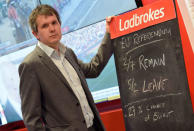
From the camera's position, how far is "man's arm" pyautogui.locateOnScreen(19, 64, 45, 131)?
6.88 ft

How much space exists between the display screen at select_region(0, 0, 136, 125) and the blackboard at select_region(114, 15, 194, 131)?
0.97 metres

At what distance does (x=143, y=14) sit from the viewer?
84.4 inches

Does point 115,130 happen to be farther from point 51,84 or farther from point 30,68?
point 30,68

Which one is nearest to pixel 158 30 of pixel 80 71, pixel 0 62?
pixel 80 71

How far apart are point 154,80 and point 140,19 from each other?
493mm

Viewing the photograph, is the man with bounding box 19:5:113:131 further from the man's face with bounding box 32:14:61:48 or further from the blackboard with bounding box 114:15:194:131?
the blackboard with bounding box 114:15:194:131

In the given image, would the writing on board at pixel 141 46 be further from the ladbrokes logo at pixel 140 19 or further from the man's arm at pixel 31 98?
the man's arm at pixel 31 98

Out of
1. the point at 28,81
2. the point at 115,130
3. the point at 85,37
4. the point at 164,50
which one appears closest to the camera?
the point at 164,50

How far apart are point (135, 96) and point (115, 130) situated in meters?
0.90

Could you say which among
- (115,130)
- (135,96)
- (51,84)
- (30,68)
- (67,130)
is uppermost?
(30,68)

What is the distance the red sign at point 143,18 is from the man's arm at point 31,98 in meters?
0.75

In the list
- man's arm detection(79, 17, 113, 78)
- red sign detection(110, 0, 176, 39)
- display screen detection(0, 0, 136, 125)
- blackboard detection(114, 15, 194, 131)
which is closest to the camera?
blackboard detection(114, 15, 194, 131)

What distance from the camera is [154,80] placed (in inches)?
79.9

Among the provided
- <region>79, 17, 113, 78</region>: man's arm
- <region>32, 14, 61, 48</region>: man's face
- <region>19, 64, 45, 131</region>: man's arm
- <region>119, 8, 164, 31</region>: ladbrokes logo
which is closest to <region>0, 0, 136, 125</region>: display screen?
<region>79, 17, 113, 78</region>: man's arm
